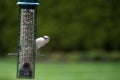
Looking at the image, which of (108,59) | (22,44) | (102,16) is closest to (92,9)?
(102,16)

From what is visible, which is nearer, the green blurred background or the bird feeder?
the bird feeder

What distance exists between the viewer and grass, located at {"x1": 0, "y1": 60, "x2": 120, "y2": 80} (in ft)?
52.3

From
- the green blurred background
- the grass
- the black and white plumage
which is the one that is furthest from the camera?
the green blurred background

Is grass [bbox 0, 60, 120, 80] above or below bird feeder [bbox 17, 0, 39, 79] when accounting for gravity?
below

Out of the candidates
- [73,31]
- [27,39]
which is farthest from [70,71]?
[27,39]

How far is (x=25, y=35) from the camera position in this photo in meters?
6.14

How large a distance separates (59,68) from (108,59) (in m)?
2.58

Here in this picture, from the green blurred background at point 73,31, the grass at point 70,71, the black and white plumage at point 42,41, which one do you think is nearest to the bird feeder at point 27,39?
the black and white plumage at point 42,41

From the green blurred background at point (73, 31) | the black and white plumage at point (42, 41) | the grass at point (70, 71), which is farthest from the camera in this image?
the green blurred background at point (73, 31)

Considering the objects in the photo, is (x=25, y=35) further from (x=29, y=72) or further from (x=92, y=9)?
(x=92, y=9)

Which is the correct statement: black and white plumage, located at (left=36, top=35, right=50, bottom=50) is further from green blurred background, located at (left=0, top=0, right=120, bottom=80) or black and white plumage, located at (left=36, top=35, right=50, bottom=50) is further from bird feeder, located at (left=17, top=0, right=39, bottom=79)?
green blurred background, located at (left=0, top=0, right=120, bottom=80)

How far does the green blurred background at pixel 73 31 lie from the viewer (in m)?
18.9

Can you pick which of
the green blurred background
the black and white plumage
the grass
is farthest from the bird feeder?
the green blurred background

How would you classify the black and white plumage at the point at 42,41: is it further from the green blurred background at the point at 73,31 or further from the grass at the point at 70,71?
the green blurred background at the point at 73,31
